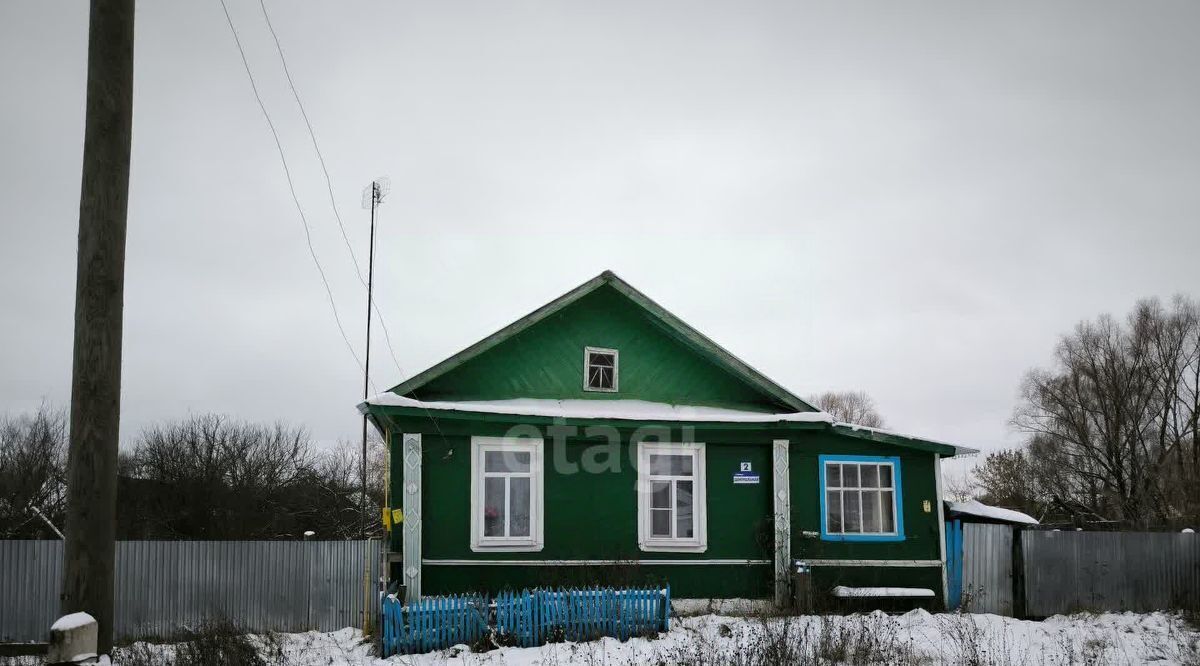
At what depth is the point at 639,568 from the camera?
13867 millimetres

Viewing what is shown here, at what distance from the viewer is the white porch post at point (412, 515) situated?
12555mm

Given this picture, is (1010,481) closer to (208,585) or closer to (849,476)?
(849,476)

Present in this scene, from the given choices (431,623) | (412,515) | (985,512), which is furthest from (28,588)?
(985,512)

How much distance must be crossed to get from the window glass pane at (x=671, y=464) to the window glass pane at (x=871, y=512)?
3.08m

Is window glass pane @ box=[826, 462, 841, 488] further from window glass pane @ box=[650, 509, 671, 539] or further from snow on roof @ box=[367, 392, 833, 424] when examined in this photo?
window glass pane @ box=[650, 509, 671, 539]

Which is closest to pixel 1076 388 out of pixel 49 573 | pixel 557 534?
pixel 557 534

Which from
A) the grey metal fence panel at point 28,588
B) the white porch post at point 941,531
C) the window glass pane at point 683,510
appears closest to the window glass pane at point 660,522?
the window glass pane at point 683,510

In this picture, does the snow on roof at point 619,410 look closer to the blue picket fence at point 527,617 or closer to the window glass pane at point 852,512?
the window glass pane at point 852,512

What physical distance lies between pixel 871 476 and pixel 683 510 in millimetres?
3309

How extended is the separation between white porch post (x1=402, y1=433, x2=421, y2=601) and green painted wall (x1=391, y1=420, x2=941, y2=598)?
260 millimetres

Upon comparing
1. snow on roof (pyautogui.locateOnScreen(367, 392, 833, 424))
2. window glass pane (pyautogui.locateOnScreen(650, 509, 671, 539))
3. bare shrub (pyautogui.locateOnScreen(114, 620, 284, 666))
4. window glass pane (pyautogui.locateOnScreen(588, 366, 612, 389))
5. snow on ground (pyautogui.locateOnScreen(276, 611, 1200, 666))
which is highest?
window glass pane (pyautogui.locateOnScreen(588, 366, 612, 389))

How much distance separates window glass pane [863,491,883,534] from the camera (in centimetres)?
1493

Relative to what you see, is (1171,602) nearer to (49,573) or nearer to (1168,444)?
(49,573)

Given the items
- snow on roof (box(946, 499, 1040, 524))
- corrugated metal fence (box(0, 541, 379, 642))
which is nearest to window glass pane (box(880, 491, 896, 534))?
snow on roof (box(946, 499, 1040, 524))
